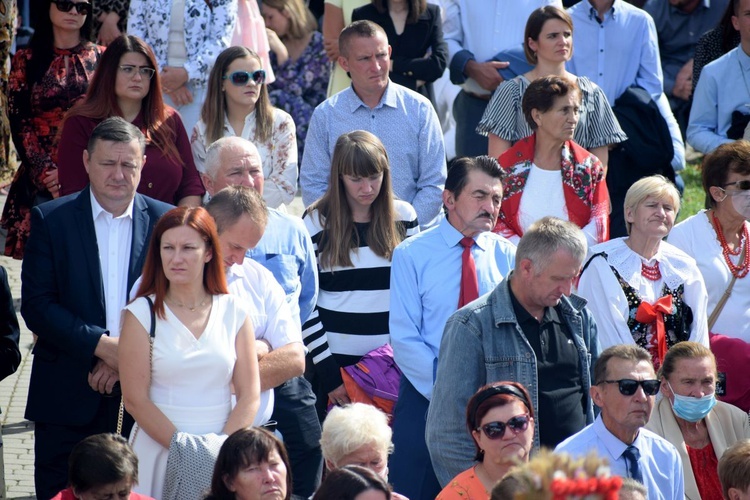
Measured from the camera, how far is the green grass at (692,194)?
12.0 m

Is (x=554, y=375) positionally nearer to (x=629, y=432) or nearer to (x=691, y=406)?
(x=629, y=432)

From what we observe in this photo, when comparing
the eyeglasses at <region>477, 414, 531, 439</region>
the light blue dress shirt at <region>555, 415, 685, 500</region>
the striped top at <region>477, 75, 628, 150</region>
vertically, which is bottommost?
the light blue dress shirt at <region>555, 415, 685, 500</region>

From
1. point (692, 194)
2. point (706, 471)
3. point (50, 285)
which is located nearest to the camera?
point (50, 285)

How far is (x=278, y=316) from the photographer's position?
5.97 meters

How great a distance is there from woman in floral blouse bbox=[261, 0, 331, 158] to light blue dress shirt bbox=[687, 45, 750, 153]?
13.5ft

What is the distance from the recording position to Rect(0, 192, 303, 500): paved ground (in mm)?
6987

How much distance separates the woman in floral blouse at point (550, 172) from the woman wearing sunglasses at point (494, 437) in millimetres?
2381

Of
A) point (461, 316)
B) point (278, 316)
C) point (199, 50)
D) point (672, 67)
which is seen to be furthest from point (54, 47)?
point (672, 67)

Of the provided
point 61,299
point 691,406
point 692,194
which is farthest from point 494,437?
point 692,194

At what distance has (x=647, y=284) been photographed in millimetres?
6824

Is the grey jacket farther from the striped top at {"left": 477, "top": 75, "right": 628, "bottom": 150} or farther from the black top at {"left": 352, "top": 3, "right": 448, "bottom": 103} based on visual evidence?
the black top at {"left": 352, "top": 3, "right": 448, "bottom": 103}

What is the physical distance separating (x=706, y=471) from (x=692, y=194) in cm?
681

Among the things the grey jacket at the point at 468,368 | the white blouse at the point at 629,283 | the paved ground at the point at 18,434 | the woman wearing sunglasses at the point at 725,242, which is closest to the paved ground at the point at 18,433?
the paved ground at the point at 18,434

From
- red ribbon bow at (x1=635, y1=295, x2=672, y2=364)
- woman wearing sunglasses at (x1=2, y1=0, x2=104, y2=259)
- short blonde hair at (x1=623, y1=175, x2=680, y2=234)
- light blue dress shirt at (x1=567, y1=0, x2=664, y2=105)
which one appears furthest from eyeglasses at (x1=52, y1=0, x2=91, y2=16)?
red ribbon bow at (x1=635, y1=295, x2=672, y2=364)
